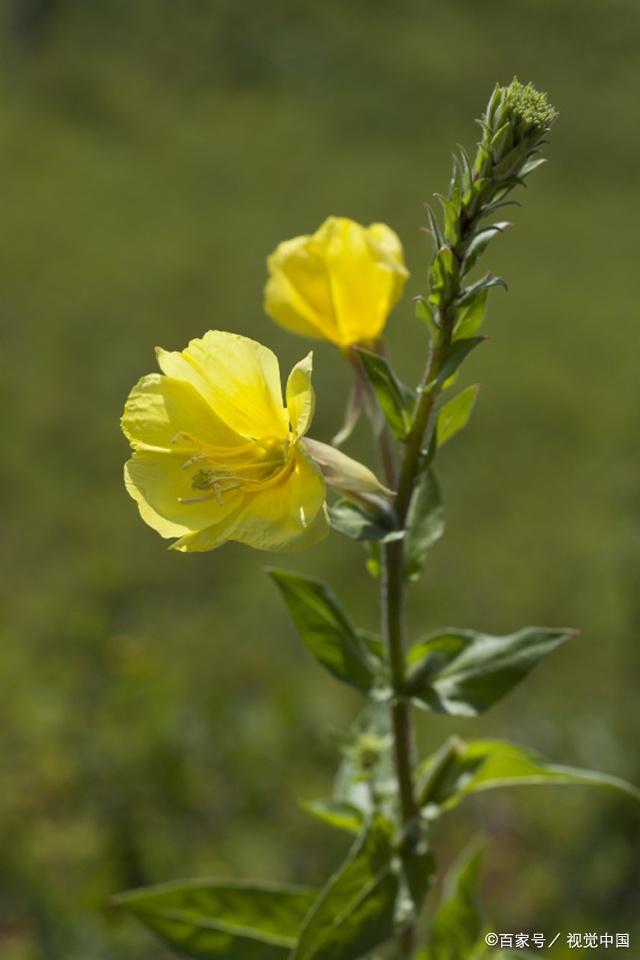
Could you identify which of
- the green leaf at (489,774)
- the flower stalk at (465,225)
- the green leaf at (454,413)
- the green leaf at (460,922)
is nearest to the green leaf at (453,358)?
the flower stalk at (465,225)

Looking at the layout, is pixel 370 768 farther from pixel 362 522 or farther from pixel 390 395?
pixel 390 395

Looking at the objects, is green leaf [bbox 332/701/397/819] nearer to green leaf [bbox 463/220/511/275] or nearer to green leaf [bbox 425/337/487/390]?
green leaf [bbox 425/337/487/390]

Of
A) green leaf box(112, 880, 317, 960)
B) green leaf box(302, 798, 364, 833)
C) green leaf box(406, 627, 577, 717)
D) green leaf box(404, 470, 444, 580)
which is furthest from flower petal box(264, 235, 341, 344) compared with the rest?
green leaf box(112, 880, 317, 960)

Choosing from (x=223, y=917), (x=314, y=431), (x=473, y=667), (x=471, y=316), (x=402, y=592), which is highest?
(x=314, y=431)

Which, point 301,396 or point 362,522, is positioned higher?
point 301,396

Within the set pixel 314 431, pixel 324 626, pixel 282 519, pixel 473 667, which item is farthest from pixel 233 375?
pixel 314 431

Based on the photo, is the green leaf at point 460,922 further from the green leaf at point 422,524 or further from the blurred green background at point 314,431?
the green leaf at point 422,524
